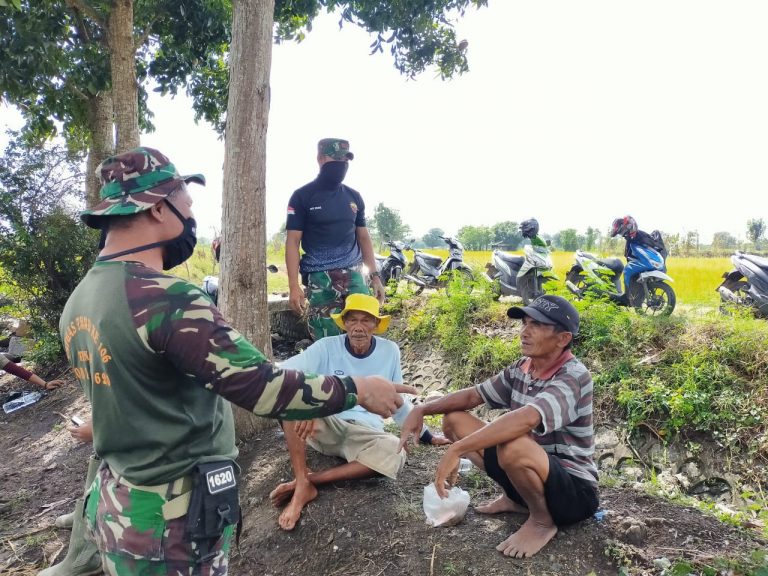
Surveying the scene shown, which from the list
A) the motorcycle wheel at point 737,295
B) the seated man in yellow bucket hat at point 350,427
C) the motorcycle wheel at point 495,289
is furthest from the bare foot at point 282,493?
the motorcycle wheel at point 737,295

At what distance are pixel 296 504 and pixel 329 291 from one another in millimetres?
1707

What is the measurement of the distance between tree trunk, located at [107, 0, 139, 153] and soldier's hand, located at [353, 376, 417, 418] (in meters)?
5.56

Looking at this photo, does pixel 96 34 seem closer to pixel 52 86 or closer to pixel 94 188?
pixel 52 86

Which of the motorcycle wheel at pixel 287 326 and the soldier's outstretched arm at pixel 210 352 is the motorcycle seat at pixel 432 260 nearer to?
the motorcycle wheel at pixel 287 326

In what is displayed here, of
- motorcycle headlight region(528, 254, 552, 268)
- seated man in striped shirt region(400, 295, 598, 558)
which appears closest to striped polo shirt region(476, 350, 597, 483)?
seated man in striped shirt region(400, 295, 598, 558)

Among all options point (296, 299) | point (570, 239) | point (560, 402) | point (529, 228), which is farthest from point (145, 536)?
point (570, 239)

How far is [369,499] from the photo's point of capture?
127 inches

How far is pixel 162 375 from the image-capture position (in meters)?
1.43

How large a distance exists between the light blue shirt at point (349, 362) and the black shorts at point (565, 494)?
90 cm

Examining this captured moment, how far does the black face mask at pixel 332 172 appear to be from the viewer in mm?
4297

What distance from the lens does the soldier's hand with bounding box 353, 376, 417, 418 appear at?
5.20 feet

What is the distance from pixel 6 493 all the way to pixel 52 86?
548 centimetres

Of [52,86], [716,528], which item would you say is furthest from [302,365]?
[52,86]

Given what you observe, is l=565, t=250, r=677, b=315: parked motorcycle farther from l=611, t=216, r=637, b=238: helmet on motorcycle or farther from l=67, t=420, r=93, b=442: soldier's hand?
l=67, t=420, r=93, b=442: soldier's hand
